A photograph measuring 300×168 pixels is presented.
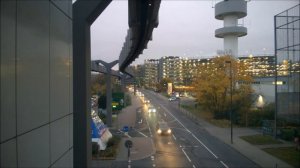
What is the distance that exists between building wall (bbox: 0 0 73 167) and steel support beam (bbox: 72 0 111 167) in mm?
1751

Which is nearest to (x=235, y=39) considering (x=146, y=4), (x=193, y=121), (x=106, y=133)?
(x=193, y=121)

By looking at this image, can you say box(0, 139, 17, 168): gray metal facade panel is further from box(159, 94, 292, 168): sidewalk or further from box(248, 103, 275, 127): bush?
box(248, 103, 275, 127): bush

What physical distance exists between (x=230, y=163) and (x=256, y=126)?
21.2 m

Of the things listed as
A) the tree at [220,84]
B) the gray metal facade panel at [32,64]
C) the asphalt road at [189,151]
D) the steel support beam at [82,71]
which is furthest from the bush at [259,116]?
the gray metal facade panel at [32,64]

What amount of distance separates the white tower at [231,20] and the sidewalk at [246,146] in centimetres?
2456

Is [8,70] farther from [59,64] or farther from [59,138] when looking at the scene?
[59,138]

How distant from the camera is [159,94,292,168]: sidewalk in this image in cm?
2420

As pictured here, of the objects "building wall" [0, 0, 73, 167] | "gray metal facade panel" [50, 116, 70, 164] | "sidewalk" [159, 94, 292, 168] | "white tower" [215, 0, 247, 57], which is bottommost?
"sidewalk" [159, 94, 292, 168]

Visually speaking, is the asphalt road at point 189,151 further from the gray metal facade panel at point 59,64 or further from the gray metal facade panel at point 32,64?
the gray metal facade panel at point 32,64

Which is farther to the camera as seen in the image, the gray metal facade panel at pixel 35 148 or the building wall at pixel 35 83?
the gray metal facade panel at pixel 35 148

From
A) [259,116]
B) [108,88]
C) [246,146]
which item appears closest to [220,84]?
[259,116]

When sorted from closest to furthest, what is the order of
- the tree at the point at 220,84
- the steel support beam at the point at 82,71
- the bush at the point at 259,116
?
1. the steel support beam at the point at 82,71
2. the bush at the point at 259,116
3. the tree at the point at 220,84

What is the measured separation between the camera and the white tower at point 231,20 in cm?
6562

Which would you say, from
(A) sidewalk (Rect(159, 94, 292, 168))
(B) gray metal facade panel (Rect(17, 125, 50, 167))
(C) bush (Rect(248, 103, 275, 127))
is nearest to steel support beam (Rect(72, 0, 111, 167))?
(B) gray metal facade panel (Rect(17, 125, 50, 167))
